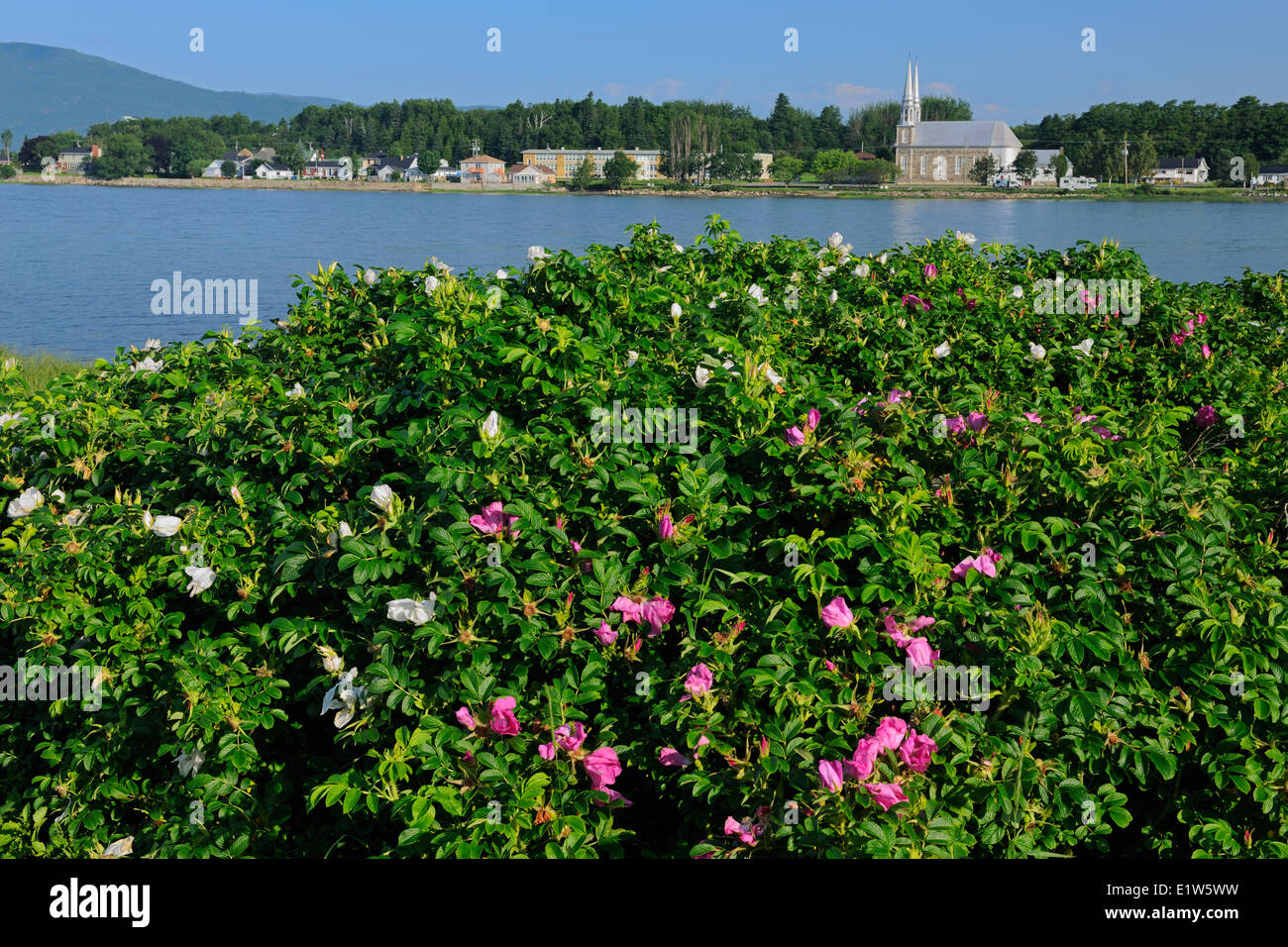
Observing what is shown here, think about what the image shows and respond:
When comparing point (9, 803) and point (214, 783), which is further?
point (9, 803)

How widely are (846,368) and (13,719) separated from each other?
4.14 m

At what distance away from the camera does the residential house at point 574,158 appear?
475 ft

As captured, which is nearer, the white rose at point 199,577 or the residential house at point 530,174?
the white rose at point 199,577

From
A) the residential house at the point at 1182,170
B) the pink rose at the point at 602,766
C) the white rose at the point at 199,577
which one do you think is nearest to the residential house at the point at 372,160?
the residential house at the point at 1182,170

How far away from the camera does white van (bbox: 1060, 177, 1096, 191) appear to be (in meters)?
117

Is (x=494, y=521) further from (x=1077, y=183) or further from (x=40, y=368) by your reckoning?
(x=1077, y=183)

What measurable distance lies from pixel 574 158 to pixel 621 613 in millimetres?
158068

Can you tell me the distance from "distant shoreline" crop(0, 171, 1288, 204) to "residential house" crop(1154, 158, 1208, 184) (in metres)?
12.7

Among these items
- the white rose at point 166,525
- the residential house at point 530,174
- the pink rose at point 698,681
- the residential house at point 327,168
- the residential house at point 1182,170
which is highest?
the residential house at point 327,168

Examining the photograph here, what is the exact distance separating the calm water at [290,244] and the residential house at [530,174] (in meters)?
66.9

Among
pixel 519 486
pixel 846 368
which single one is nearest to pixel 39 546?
pixel 519 486

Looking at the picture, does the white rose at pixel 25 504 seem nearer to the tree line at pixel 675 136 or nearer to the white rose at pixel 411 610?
the white rose at pixel 411 610
